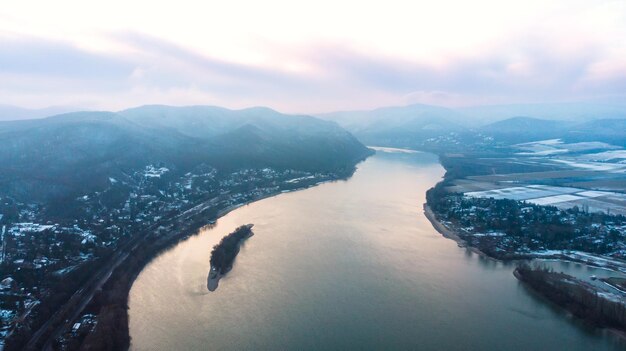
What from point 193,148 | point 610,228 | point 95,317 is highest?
point 193,148

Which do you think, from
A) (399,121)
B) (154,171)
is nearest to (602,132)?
(399,121)

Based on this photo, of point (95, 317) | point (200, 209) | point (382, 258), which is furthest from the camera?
point (200, 209)

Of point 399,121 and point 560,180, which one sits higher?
point 399,121

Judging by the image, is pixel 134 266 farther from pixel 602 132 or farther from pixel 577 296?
pixel 602 132

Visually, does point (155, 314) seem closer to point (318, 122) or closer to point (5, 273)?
point (5, 273)

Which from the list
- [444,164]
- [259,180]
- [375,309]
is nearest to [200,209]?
[259,180]

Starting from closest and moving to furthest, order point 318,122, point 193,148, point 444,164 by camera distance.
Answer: point 193,148 < point 444,164 < point 318,122
